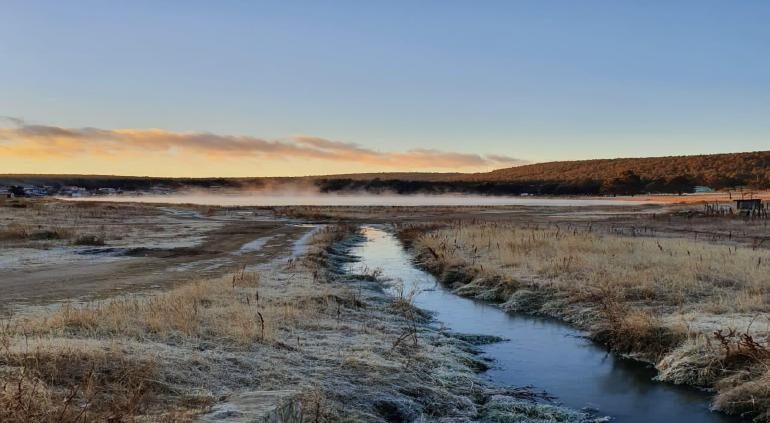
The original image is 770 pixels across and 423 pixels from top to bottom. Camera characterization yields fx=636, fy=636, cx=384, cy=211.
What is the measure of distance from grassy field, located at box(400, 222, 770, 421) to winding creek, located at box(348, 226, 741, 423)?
21.4 inches

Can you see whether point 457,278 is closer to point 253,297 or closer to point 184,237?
point 253,297

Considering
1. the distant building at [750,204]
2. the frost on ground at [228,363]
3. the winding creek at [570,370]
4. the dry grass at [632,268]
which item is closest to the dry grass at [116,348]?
the frost on ground at [228,363]

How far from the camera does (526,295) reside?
76.0ft

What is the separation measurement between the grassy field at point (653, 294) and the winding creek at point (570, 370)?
1.78 feet

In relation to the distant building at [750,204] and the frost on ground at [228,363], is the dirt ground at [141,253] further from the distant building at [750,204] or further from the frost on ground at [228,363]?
the distant building at [750,204]

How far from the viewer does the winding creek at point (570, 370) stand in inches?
482

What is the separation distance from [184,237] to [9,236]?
480 inches

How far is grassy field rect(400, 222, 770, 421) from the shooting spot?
13.2m

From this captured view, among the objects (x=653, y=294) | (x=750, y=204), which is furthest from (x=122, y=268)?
(x=750, y=204)

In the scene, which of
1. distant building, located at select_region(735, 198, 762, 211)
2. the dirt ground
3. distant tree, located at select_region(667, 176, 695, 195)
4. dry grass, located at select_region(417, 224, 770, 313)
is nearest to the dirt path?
the dirt ground

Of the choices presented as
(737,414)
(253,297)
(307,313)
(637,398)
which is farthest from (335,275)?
(737,414)

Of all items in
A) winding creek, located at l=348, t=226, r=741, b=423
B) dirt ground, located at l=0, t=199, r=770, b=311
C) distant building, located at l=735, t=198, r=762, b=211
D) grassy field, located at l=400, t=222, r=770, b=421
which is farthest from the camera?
distant building, located at l=735, t=198, r=762, b=211

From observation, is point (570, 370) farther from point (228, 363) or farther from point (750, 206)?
point (750, 206)

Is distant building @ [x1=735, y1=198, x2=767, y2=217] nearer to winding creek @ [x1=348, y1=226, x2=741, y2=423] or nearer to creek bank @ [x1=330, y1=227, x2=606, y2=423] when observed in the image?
winding creek @ [x1=348, y1=226, x2=741, y2=423]
